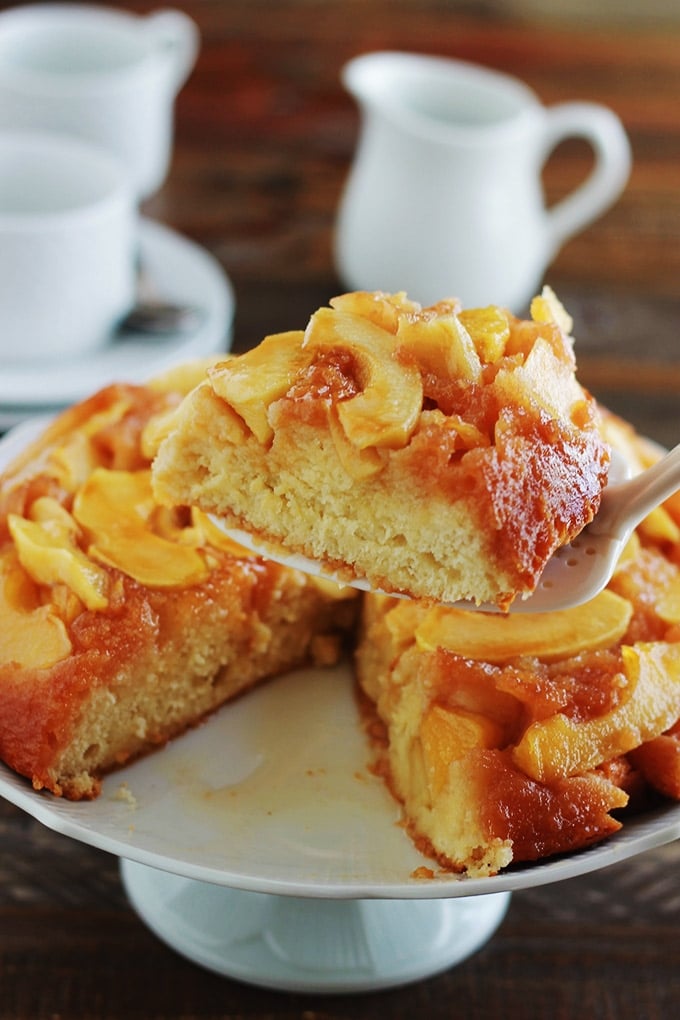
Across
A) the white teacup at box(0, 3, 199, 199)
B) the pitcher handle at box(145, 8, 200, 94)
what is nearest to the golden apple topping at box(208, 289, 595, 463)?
the white teacup at box(0, 3, 199, 199)

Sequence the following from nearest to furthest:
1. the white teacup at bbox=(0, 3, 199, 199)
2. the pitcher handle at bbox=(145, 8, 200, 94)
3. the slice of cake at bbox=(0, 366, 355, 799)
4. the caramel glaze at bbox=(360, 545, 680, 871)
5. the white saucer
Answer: the caramel glaze at bbox=(360, 545, 680, 871) < the slice of cake at bbox=(0, 366, 355, 799) < the white saucer < the white teacup at bbox=(0, 3, 199, 199) < the pitcher handle at bbox=(145, 8, 200, 94)

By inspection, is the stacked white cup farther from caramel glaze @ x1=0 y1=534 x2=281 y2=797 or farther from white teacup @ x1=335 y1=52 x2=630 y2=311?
caramel glaze @ x1=0 y1=534 x2=281 y2=797

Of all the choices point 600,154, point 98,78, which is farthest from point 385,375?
point 98,78

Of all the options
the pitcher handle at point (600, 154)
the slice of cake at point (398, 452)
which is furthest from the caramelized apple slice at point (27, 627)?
the pitcher handle at point (600, 154)

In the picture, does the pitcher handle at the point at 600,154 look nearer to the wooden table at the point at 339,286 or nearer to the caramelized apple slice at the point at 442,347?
the wooden table at the point at 339,286

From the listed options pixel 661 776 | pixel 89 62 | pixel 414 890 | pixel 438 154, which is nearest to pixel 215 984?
pixel 414 890

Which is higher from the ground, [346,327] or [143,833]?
[346,327]

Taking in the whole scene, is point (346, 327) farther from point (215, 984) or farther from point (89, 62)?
point (89, 62)
